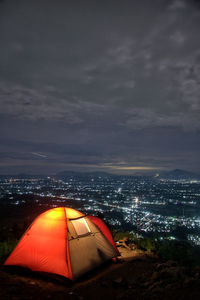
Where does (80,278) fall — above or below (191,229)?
above

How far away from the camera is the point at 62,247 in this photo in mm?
6574

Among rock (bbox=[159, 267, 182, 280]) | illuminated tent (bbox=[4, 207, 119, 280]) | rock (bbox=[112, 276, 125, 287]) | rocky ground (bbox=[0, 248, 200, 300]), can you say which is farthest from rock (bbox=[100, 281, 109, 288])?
rock (bbox=[159, 267, 182, 280])

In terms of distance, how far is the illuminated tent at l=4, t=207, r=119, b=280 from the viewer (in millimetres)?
6333

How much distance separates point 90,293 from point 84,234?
2249 mm

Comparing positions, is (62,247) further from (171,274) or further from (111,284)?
(171,274)

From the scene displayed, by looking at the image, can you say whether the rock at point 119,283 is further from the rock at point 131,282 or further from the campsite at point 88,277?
the rock at point 131,282

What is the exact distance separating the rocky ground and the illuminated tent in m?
0.30

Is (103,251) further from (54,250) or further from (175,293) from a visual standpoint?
(175,293)

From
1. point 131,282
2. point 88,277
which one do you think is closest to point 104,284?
point 131,282

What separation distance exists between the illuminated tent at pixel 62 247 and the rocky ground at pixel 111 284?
0.98 feet

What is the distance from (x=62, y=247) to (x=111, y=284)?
2.02 meters

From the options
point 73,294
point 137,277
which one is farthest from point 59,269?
point 137,277

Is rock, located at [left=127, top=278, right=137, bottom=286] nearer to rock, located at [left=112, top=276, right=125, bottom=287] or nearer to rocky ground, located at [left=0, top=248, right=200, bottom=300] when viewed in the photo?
rocky ground, located at [left=0, top=248, right=200, bottom=300]

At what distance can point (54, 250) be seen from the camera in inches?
259
